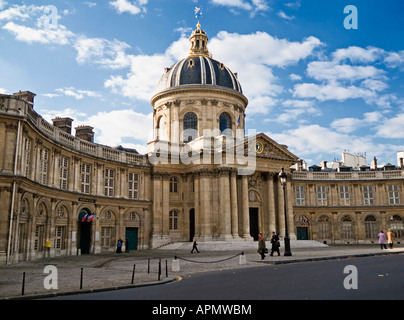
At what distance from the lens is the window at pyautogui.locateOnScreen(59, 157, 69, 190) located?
32969 millimetres

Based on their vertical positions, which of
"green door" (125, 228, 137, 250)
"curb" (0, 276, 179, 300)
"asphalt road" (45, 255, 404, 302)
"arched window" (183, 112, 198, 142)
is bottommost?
"curb" (0, 276, 179, 300)

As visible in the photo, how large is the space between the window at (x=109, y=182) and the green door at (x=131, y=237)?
13.9ft

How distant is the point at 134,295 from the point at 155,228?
1181 inches

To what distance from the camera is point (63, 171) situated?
33.5 m

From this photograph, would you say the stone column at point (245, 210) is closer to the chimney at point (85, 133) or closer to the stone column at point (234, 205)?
the stone column at point (234, 205)

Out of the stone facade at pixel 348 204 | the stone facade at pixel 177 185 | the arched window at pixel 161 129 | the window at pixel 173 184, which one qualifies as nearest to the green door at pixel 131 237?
the stone facade at pixel 177 185

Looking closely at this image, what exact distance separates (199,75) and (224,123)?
21.8 ft

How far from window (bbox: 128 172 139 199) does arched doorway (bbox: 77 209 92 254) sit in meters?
5.63

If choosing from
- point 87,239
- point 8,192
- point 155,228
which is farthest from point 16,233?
point 155,228

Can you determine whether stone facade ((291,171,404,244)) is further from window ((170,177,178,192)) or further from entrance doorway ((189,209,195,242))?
window ((170,177,178,192))

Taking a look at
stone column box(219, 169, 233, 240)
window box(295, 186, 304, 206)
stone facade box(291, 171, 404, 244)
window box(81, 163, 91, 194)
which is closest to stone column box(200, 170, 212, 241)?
stone column box(219, 169, 233, 240)

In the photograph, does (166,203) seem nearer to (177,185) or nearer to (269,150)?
(177,185)

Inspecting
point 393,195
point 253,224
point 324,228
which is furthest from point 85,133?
point 393,195

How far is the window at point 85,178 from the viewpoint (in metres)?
36.1
